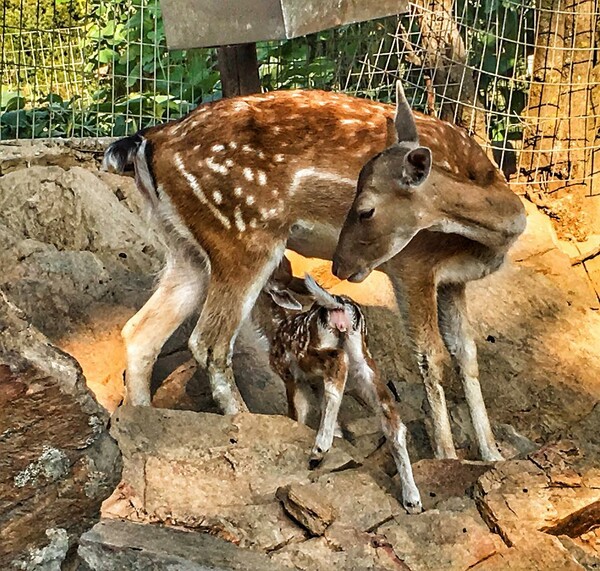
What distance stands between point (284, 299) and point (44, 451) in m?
2.80

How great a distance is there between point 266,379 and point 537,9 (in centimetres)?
385

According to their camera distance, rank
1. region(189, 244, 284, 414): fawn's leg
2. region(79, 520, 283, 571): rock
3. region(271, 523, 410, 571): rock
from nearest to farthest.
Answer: region(79, 520, 283, 571): rock < region(271, 523, 410, 571): rock < region(189, 244, 284, 414): fawn's leg

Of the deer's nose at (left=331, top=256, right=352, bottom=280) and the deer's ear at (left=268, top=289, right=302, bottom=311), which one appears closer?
the deer's nose at (left=331, top=256, right=352, bottom=280)

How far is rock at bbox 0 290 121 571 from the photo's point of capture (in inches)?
110

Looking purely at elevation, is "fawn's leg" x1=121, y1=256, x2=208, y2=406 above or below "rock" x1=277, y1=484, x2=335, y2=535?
above

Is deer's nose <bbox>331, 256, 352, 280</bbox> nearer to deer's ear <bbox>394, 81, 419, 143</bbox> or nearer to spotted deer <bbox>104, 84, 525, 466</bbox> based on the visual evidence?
spotted deer <bbox>104, 84, 525, 466</bbox>

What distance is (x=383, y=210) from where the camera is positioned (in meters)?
5.20

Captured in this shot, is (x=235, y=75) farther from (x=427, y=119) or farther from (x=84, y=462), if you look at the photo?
(x=84, y=462)

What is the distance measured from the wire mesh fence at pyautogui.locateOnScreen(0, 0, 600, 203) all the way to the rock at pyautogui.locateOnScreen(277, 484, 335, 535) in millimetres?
4231

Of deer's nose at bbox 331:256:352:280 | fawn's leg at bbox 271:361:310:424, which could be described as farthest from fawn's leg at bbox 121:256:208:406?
deer's nose at bbox 331:256:352:280

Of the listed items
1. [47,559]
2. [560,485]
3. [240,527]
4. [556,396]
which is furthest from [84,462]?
[556,396]

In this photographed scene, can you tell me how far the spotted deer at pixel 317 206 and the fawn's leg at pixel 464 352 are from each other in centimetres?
1

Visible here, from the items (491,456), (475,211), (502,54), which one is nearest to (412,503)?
(491,456)

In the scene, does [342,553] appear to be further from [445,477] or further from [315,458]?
[445,477]
